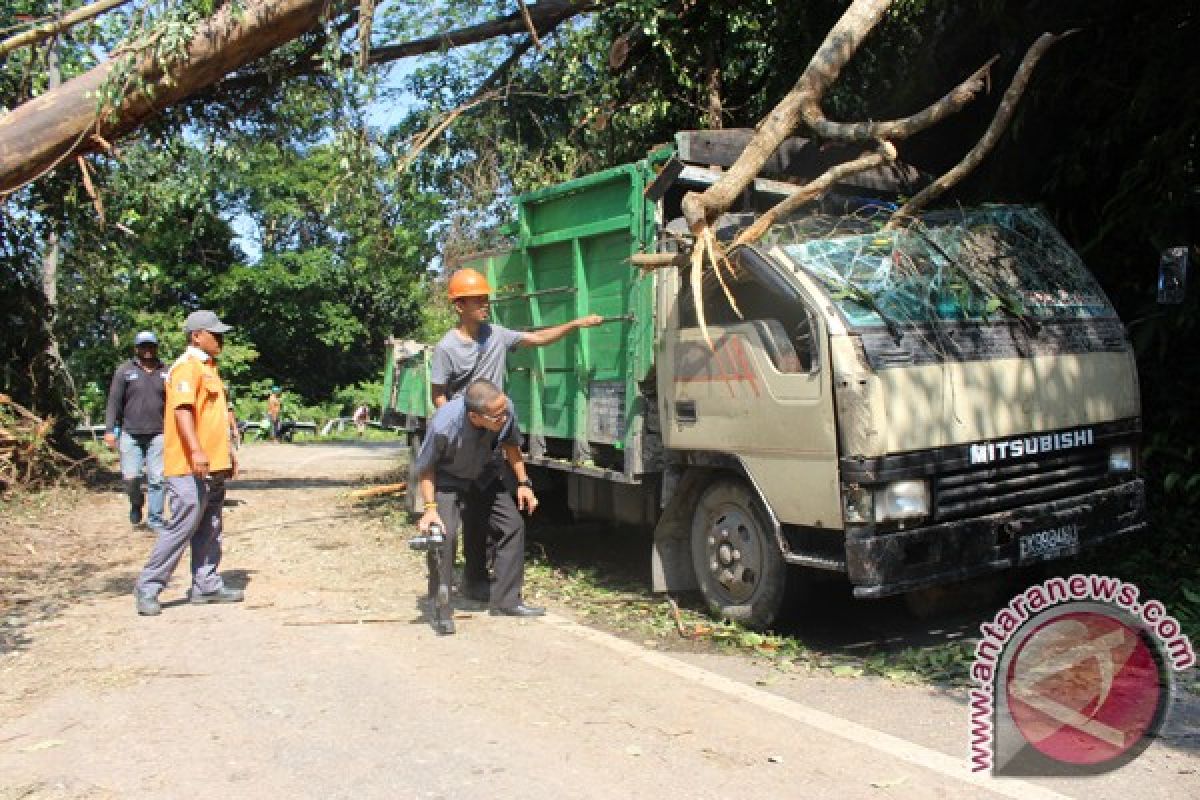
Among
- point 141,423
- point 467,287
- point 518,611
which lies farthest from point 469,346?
point 141,423

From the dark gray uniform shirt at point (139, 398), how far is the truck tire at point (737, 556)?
5.60m

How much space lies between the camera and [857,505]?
15.5ft

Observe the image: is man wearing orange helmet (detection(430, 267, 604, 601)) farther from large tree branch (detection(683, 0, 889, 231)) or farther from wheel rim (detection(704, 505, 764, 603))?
wheel rim (detection(704, 505, 764, 603))

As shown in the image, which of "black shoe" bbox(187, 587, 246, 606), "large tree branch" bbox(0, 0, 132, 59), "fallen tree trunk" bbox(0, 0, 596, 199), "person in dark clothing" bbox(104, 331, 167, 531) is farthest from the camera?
"person in dark clothing" bbox(104, 331, 167, 531)

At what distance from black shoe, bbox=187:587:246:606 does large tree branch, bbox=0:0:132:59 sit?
5.27 m

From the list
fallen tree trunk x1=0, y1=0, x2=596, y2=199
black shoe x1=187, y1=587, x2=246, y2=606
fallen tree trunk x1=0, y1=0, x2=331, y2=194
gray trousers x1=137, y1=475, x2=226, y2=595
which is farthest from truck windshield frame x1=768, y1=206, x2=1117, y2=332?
fallen tree trunk x1=0, y1=0, x2=331, y2=194

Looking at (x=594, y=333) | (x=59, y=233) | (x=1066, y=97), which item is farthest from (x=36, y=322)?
(x=1066, y=97)

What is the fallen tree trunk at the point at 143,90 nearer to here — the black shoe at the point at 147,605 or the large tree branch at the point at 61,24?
the large tree branch at the point at 61,24

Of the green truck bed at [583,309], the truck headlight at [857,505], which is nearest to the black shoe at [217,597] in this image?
the green truck bed at [583,309]

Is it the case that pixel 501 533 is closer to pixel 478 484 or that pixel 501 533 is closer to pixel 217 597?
pixel 478 484

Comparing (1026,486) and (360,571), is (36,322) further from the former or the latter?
(1026,486)

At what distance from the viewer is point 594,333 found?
21.8ft

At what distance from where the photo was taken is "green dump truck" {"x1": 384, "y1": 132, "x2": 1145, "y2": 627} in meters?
4.80

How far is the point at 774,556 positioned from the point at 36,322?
10.9 m
